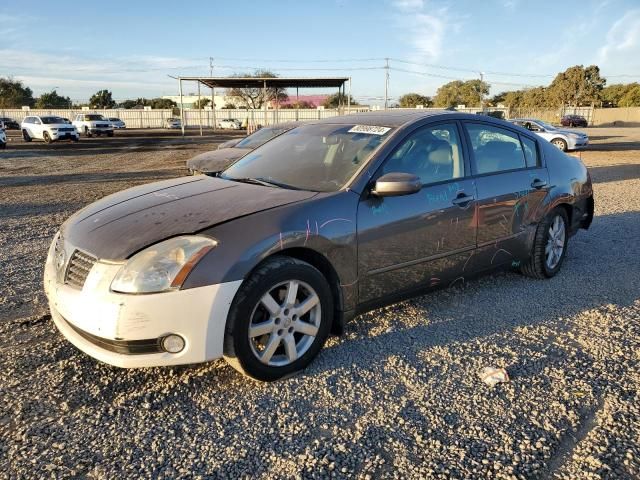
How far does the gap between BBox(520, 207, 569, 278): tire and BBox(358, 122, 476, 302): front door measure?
105 cm

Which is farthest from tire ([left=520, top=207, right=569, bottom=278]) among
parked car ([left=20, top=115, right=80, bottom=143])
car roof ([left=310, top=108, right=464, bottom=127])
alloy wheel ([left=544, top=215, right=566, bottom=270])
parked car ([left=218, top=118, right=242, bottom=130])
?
parked car ([left=218, top=118, right=242, bottom=130])

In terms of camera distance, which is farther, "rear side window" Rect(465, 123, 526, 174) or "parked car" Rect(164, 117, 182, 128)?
"parked car" Rect(164, 117, 182, 128)

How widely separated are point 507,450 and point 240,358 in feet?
4.74

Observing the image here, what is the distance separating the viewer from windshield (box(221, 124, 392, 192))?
11.9 ft

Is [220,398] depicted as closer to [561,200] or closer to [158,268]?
[158,268]

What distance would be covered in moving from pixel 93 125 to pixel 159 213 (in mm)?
41522

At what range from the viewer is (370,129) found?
155 inches

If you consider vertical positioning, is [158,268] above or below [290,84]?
below

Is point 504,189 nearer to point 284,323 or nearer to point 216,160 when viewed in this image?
point 284,323

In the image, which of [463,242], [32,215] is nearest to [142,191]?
[463,242]

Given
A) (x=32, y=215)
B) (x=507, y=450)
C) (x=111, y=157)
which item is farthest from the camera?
(x=111, y=157)

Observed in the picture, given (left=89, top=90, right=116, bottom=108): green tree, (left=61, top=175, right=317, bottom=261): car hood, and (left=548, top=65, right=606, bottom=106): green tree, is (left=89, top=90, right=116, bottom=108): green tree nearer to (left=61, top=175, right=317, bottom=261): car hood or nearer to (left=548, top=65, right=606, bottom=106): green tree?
(left=548, top=65, right=606, bottom=106): green tree

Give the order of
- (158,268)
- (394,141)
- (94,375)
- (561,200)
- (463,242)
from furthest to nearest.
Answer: (561,200) < (463,242) < (394,141) < (94,375) < (158,268)

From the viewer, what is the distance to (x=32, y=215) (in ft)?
27.2
